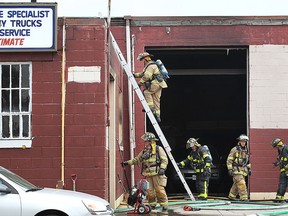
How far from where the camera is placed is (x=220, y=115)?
27531 millimetres

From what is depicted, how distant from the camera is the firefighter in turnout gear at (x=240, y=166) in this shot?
16594mm

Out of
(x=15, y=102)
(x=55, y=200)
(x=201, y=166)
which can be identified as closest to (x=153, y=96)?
(x=201, y=166)

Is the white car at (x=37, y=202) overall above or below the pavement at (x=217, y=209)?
above

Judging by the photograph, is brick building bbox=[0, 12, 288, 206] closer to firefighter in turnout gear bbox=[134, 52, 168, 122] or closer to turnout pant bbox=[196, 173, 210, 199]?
firefighter in turnout gear bbox=[134, 52, 168, 122]

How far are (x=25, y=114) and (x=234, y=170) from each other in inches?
261

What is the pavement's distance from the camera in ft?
44.0

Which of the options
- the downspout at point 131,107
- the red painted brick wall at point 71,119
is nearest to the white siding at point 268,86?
the downspout at point 131,107

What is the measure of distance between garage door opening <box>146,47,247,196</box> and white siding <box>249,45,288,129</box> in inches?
57.8

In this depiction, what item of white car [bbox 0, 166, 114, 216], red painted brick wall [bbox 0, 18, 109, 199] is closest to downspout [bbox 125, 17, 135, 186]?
red painted brick wall [bbox 0, 18, 109, 199]

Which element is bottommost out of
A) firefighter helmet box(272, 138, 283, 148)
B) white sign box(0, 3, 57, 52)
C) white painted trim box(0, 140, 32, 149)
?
firefighter helmet box(272, 138, 283, 148)

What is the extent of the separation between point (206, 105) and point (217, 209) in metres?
13.5

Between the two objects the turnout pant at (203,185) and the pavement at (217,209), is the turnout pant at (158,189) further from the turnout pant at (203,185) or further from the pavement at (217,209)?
the turnout pant at (203,185)

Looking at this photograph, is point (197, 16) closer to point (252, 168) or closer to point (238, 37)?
point (238, 37)

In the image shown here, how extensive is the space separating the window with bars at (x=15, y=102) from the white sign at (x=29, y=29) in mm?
426
